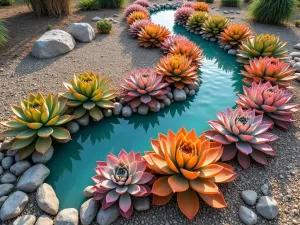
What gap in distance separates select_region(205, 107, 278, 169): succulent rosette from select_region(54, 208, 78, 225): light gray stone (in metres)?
1.82

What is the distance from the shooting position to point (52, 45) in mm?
5266

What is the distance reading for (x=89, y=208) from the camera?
2289mm

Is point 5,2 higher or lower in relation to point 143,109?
higher

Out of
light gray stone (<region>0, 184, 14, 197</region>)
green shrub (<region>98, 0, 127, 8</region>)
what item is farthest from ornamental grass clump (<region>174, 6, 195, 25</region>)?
light gray stone (<region>0, 184, 14, 197</region>)

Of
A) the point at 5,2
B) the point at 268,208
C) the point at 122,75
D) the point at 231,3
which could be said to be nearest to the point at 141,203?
the point at 268,208

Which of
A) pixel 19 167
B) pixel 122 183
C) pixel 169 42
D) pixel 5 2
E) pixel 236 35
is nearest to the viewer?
pixel 122 183

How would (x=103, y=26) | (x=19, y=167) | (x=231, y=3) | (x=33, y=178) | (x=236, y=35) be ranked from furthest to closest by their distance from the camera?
(x=231, y=3) < (x=103, y=26) < (x=236, y=35) < (x=19, y=167) < (x=33, y=178)

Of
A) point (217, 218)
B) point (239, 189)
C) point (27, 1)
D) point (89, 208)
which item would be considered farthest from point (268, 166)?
point (27, 1)

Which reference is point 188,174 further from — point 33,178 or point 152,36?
point 152,36

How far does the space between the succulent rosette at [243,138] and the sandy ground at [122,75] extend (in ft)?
0.52

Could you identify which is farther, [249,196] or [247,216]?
[249,196]

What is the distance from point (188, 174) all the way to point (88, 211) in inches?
42.5

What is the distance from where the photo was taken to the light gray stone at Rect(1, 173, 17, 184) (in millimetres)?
2586

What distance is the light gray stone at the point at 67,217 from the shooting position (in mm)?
2193
